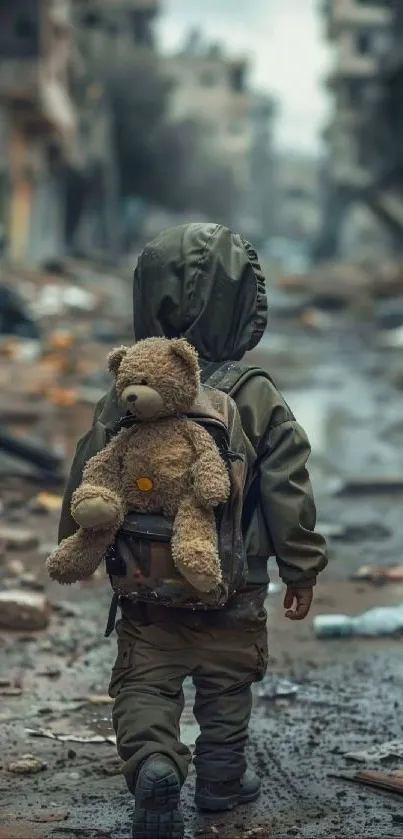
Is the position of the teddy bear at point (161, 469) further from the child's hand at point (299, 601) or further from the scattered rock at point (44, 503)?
the scattered rock at point (44, 503)

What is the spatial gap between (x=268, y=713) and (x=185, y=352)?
6.22 feet

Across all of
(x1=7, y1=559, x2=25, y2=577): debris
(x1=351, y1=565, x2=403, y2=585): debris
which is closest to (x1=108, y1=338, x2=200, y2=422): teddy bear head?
(x1=7, y1=559, x2=25, y2=577): debris

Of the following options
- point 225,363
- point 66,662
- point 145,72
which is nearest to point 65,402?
point 66,662

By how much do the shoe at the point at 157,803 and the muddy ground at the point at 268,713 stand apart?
0.33 meters

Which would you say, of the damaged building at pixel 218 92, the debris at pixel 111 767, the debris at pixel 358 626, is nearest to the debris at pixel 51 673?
the debris at pixel 111 767

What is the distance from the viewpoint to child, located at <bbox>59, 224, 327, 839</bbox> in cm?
354

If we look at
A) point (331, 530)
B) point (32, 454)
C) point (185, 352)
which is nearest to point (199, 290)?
point (185, 352)

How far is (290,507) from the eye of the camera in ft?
11.6

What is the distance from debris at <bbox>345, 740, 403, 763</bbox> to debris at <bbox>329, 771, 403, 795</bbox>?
0.21m

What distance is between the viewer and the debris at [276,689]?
5.04 metres

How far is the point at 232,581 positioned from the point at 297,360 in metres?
14.4

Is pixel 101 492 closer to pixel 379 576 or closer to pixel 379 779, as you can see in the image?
pixel 379 779

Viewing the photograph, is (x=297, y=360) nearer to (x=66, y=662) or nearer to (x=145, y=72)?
(x=66, y=662)

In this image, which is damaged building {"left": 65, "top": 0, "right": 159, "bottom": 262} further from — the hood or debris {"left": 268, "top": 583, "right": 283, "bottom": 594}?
the hood
